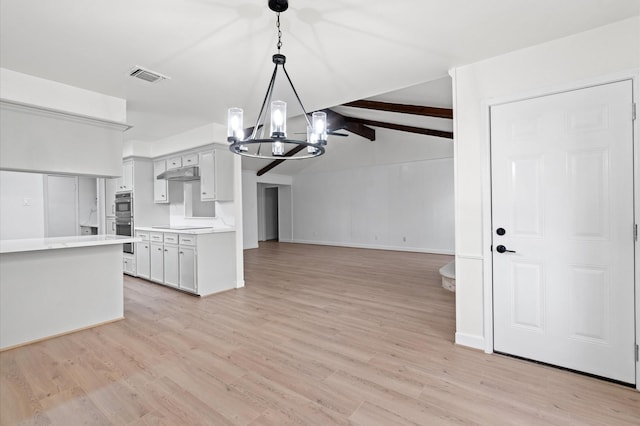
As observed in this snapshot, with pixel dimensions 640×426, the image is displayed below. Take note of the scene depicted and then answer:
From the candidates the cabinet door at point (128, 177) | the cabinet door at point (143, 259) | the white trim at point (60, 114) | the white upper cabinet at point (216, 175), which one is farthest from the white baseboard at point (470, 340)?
the cabinet door at point (128, 177)

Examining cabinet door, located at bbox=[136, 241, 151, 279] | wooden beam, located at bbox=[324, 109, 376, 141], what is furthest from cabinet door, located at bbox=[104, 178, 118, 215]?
wooden beam, located at bbox=[324, 109, 376, 141]

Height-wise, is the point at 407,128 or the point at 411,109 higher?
the point at 407,128

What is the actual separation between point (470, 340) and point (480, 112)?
2065 millimetres

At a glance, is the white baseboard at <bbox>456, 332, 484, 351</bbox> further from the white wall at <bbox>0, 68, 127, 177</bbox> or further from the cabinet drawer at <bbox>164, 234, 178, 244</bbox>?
the white wall at <bbox>0, 68, 127, 177</bbox>

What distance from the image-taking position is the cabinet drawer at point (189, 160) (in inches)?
197

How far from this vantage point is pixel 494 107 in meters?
2.63

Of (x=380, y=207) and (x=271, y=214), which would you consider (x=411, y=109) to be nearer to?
(x=380, y=207)

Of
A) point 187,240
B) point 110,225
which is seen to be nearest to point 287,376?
point 187,240

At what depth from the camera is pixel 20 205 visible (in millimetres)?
4047

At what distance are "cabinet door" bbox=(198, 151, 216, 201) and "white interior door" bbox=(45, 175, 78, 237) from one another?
2.97 metres

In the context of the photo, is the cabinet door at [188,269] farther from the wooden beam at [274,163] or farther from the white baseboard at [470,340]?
the wooden beam at [274,163]

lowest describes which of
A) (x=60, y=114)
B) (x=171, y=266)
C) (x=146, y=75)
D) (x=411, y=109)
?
(x=171, y=266)

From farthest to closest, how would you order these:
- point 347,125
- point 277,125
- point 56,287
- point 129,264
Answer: point 347,125 → point 129,264 → point 56,287 → point 277,125

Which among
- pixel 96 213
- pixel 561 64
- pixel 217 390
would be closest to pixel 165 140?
pixel 96 213
